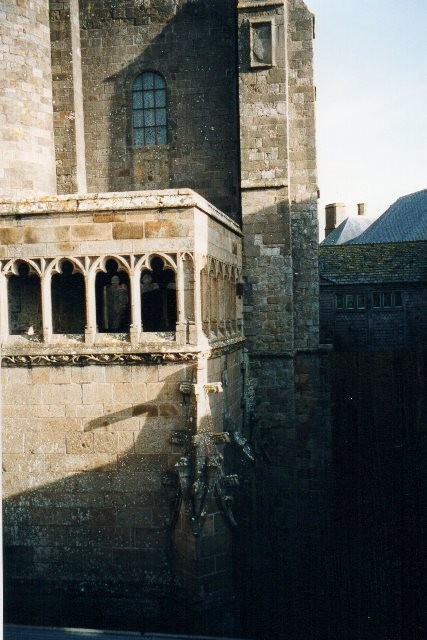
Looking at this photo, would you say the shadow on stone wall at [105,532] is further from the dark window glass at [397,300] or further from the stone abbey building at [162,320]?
the dark window glass at [397,300]

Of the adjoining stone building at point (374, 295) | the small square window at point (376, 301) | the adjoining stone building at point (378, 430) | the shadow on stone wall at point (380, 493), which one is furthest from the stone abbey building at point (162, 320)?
the small square window at point (376, 301)

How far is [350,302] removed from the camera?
78.2 ft

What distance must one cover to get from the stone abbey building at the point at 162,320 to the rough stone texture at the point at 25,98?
0.14 ft

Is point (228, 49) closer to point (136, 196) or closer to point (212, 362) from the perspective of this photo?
point (136, 196)

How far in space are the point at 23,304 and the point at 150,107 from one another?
6.42m

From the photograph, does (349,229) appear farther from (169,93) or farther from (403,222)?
(169,93)

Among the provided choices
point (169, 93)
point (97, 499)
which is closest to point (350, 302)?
point (169, 93)

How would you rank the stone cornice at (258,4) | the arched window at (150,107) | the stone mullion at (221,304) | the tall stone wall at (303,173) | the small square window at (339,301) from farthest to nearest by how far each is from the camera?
the small square window at (339,301) → the arched window at (150,107) → the tall stone wall at (303,173) → the stone cornice at (258,4) → the stone mullion at (221,304)

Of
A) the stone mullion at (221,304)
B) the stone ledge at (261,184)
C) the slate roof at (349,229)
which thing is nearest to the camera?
the stone mullion at (221,304)

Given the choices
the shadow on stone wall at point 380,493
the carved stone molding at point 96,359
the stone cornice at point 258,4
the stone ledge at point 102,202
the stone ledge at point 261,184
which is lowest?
the shadow on stone wall at point 380,493

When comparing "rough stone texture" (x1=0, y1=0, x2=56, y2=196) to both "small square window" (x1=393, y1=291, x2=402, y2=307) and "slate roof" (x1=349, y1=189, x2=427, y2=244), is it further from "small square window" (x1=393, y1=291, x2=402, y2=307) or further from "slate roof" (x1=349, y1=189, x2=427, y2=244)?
"slate roof" (x1=349, y1=189, x2=427, y2=244)

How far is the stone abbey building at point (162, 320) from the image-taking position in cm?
820

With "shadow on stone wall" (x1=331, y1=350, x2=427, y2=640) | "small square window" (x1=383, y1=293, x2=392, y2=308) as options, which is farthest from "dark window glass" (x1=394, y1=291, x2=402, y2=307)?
"shadow on stone wall" (x1=331, y1=350, x2=427, y2=640)

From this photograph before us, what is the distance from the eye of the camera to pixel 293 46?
13.0 m
